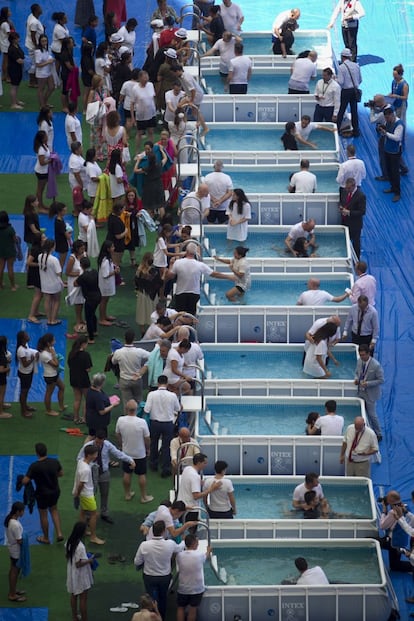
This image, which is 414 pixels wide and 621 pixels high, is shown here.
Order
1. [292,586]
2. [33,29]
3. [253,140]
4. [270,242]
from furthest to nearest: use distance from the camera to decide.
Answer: [33,29], [253,140], [270,242], [292,586]

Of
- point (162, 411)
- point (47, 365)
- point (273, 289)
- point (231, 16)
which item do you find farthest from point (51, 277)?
point (231, 16)

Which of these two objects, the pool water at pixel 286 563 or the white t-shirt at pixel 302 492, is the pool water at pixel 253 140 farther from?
the pool water at pixel 286 563

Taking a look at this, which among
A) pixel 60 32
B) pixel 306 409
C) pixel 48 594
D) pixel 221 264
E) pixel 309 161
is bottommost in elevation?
pixel 48 594

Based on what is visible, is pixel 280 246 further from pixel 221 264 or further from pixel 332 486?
pixel 332 486

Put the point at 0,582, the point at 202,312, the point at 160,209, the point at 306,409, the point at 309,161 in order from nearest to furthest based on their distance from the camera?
the point at 0,582 → the point at 306,409 → the point at 202,312 → the point at 160,209 → the point at 309,161

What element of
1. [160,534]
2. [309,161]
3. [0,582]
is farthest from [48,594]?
[309,161]

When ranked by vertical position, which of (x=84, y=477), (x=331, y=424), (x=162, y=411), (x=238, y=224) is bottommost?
(x=84, y=477)

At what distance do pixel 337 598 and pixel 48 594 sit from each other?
3237mm

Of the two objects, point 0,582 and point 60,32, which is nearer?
point 0,582

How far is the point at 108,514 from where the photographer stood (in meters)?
21.0

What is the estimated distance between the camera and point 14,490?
2141 centimetres

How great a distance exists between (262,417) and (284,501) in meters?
1.66

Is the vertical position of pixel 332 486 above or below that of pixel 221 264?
below

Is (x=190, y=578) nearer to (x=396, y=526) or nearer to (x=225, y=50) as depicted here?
(x=396, y=526)
